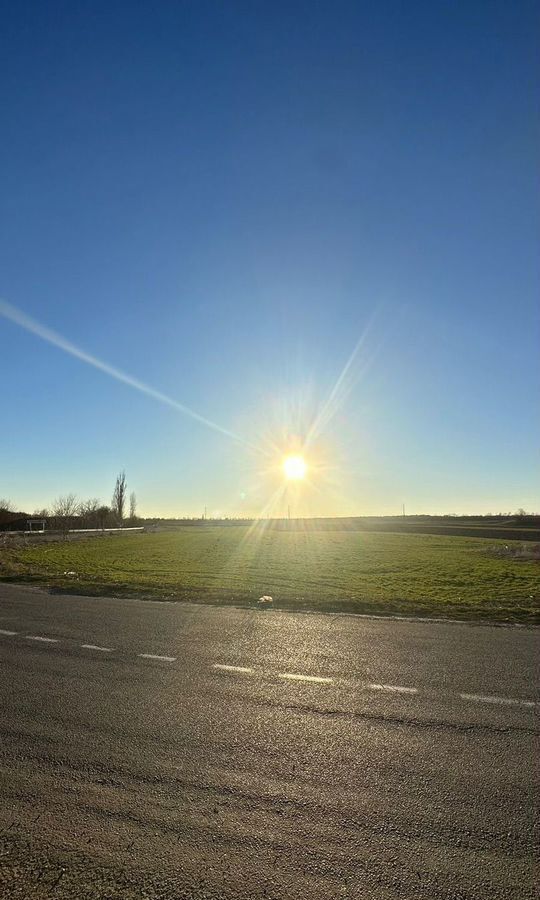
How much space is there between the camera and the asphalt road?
3.00 meters

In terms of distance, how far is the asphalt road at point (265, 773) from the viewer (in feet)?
9.86

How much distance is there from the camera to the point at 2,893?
2.84 meters

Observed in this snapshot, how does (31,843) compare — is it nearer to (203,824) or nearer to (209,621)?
(203,824)

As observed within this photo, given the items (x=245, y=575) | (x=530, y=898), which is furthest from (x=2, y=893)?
(x=245, y=575)

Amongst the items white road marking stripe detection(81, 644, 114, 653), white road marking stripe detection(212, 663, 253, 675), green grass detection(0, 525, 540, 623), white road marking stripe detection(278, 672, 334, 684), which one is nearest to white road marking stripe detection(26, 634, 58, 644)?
white road marking stripe detection(81, 644, 114, 653)

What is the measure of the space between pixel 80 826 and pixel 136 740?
133cm

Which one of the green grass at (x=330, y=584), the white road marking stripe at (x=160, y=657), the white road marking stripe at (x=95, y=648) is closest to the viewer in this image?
the white road marking stripe at (x=160, y=657)

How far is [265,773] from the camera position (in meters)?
4.18

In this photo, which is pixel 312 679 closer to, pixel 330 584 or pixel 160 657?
pixel 160 657

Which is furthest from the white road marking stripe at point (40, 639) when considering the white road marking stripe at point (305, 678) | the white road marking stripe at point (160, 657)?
the white road marking stripe at point (305, 678)

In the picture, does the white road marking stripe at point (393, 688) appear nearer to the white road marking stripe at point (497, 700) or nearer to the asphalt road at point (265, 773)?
the asphalt road at point (265, 773)

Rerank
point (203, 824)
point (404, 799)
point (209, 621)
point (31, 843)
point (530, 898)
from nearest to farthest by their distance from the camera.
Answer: point (530, 898)
point (31, 843)
point (203, 824)
point (404, 799)
point (209, 621)

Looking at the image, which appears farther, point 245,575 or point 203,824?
point 245,575

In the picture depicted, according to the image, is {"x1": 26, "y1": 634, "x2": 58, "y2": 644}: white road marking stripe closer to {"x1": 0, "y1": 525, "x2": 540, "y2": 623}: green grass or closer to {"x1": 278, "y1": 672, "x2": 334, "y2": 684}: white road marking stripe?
{"x1": 278, "y1": 672, "x2": 334, "y2": 684}: white road marking stripe
